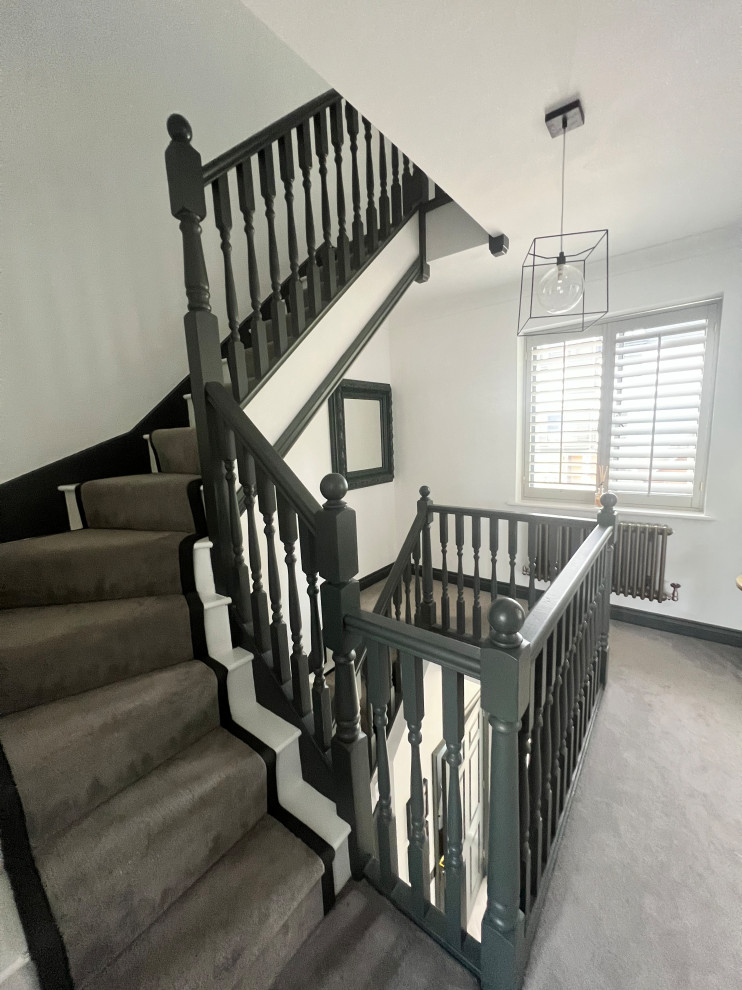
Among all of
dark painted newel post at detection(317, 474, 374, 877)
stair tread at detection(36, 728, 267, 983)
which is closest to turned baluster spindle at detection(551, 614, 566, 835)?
dark painted newel post at detection(317, 474, 374, 877)

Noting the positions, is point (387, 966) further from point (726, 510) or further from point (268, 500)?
point (726, 510)

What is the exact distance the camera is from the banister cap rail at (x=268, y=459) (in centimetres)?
114

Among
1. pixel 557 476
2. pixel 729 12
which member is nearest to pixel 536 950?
pixel 729 12

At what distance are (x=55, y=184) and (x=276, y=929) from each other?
117 inches

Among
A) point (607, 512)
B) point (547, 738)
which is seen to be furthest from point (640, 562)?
point (547, 738)

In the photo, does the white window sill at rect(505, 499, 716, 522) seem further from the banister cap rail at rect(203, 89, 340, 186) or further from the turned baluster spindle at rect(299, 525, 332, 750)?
the banister cap rail at rect(203, 89, 340, 186)

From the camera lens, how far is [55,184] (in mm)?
1851

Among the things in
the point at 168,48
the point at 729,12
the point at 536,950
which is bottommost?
the point at 536,950

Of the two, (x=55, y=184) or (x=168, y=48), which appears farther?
(x=168, y=48)

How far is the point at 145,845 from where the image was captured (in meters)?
0.96

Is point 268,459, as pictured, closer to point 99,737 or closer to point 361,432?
point 99,737

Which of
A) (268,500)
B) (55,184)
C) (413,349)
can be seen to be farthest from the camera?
(413,349)

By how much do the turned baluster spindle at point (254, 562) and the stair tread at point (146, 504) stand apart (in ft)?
1.01

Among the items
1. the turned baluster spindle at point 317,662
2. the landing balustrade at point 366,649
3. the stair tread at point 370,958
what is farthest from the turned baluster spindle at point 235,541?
the stair tread at point 370,958
